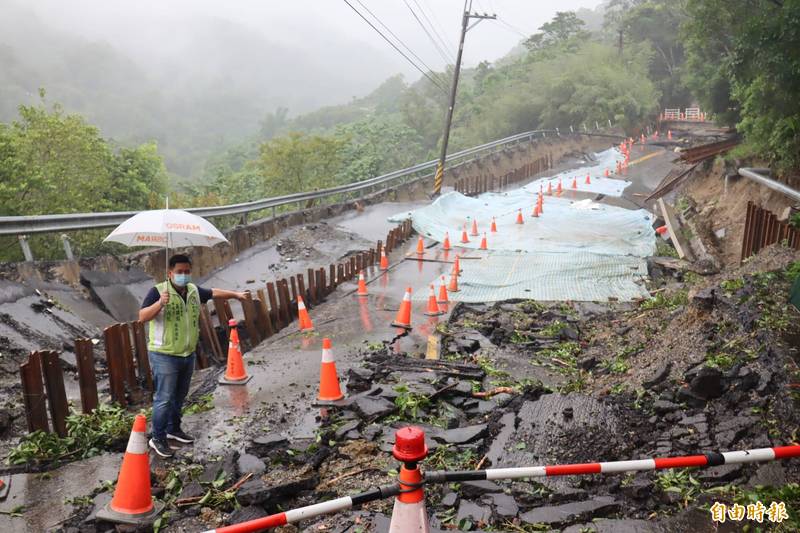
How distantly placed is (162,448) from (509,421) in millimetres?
3000

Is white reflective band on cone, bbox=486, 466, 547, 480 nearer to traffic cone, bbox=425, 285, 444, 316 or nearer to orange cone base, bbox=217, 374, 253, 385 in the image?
orange cone base, bbox=217, 374, 253, 385

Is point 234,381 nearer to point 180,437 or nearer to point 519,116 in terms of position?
point 180,437

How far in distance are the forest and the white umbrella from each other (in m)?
7.91

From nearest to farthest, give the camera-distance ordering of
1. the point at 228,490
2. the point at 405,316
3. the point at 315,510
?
1. the point at 315,510
2. the point at 228,490
3. the point at 405,316

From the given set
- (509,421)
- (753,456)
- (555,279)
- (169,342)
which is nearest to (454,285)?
(555,279)

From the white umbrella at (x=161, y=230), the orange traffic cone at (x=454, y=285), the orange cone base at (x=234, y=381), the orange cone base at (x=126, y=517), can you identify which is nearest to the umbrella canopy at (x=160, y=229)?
the white umbrella at (x=161, y=230)

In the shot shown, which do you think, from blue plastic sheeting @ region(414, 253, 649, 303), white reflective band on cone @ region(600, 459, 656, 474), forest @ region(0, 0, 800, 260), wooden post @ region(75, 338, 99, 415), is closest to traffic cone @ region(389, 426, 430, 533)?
white reflective band on cone @ region(600, 459, 656, 474)

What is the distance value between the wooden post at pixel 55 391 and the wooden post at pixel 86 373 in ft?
0.91

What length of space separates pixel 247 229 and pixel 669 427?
12.2 m

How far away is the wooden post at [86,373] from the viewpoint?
589 cm

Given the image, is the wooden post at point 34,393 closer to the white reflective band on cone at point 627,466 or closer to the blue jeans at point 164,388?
the blue jeans at point 164,388

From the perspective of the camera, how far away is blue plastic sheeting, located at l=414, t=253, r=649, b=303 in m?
11.5

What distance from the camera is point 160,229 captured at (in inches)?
214

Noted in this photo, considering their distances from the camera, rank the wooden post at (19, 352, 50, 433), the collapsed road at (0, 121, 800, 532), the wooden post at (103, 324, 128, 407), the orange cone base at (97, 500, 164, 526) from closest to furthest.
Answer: the collapsed road at (0, 121, 800, 532)
the orange cone base at (97, 500, 164, 526)
the wooden post at (19, 352, 50, 433)
the wooden post at (103, 324, 128, 407)
